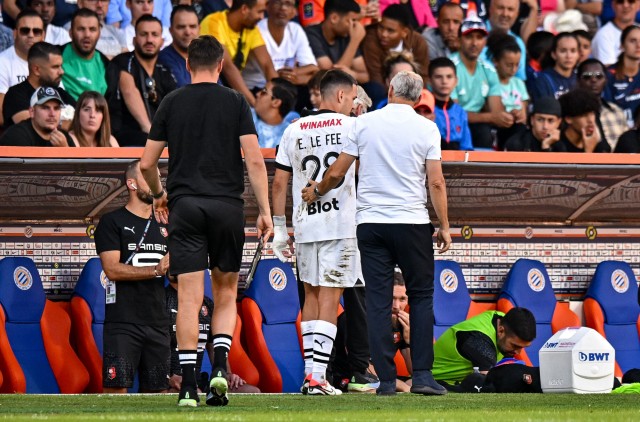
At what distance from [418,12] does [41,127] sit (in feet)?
20.9

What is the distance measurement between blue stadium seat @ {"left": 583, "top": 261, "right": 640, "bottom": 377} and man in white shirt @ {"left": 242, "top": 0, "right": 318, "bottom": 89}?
3773mm

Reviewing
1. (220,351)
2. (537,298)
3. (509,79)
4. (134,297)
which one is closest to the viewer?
(220,351)

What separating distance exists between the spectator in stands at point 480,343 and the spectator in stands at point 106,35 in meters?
→ 5.12

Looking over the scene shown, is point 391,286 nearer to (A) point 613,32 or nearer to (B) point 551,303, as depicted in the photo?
(B) point 551,303

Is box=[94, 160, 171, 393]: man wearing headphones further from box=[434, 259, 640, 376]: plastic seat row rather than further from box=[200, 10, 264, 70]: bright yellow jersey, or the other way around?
box=[200, 10, 264, 70]: bright yellow jersey

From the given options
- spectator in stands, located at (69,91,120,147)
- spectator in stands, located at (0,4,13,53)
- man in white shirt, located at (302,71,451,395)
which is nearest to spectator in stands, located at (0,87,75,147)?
spectator in stands, located at (69,91,120,147)

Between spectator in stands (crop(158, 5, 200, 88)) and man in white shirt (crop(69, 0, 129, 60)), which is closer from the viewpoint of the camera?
spectator in stands (crop(158, 5, 200, 88))

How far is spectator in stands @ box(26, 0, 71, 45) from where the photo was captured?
14.3m

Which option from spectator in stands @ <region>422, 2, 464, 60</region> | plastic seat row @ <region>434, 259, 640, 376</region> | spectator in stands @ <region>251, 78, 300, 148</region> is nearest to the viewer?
plastic seat row @ <region>434, 259, 640, 376</region>

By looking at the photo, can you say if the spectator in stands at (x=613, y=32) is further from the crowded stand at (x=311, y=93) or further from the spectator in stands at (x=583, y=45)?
the spectator in stands at (x=583, y=45)

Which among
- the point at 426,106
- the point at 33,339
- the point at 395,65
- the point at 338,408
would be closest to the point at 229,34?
the point at 395,65

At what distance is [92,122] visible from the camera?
39.7ft

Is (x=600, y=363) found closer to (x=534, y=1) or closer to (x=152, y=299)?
(x=152, y=299)

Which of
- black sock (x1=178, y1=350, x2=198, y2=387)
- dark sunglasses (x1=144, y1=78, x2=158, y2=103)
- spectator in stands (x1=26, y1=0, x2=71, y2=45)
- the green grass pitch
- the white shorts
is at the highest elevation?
spectator in stands (x1=26, y1=0, x2=71, y2=45)
